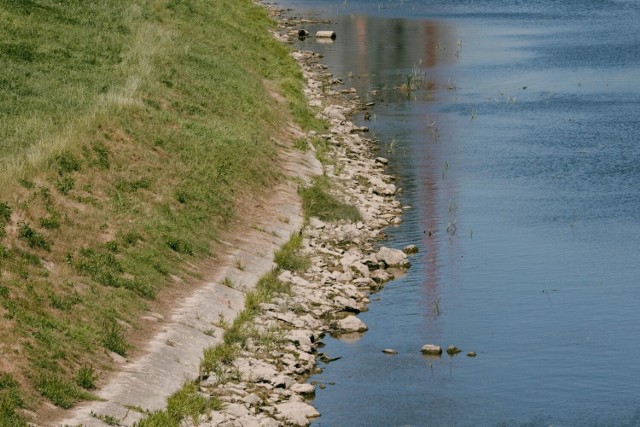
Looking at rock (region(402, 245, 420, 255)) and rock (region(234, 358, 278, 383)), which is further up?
rock (region(234, 358, 278, 383))

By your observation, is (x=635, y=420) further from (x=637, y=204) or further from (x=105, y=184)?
(x=637, y=204)

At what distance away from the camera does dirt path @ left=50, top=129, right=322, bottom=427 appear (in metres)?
21.1

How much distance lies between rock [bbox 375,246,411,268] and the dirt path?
2.75 m

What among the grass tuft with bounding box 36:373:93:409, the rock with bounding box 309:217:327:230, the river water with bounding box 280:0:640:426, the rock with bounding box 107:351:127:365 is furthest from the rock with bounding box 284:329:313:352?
the rock with bounding box 309:217:327:230

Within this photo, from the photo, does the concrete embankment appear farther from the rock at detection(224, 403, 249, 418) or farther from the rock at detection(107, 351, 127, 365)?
the rock at detection(107, 351, 127, 365)

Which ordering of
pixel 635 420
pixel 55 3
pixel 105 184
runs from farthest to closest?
pixel 55 3
pixel 105 184
pixel 635 420

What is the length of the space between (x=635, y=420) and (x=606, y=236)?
45.6ft

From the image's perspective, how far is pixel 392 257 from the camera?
113ft

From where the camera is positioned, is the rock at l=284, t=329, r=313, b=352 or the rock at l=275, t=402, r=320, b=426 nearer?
the rock at l=275, t=402, r=320, b=426

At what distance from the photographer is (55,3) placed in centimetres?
5097

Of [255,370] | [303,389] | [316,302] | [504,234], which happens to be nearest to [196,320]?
[255,370]

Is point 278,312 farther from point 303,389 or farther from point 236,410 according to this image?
point 236,410

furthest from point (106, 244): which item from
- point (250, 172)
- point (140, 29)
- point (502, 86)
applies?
point (502, 86)

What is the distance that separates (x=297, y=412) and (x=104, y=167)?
Result: 11.4m
